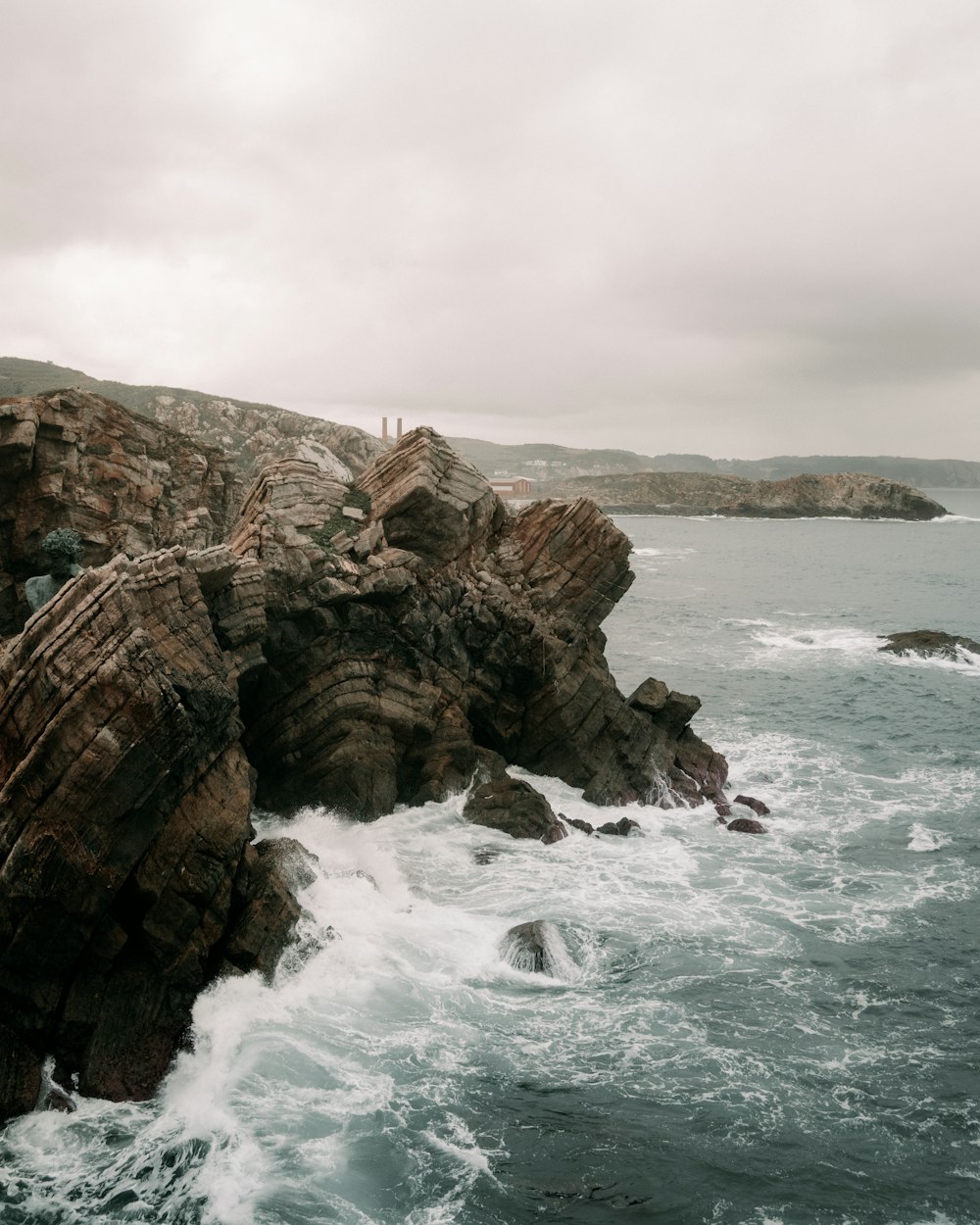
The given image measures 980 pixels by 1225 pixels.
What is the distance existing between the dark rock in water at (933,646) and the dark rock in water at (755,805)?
30.1m

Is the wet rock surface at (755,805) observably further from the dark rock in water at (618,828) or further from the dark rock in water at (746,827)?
the dark rock in water at (618,828)

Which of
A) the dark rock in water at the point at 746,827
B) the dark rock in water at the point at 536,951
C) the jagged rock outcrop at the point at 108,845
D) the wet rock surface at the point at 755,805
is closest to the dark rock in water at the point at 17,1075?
the jagged rock outcrop at the point at 108,845

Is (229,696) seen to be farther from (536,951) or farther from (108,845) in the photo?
(536,951)

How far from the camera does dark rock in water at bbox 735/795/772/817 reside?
105 ft

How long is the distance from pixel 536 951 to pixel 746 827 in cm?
1178

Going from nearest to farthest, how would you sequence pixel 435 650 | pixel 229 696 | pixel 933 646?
1. pixel 229 696
2. pixel 435 650
3. pixel 933 646

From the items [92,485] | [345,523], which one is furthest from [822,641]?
[92,485]

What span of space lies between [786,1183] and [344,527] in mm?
22346

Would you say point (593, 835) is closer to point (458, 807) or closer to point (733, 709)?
point (458, 807)

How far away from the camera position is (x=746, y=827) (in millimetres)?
30484

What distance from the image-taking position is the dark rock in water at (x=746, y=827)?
99.7 ft

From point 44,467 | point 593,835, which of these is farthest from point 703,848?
point 44,467

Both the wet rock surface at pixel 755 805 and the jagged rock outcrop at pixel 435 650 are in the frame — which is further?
the wet rock surface at pixel 755 805

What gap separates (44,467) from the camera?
1089 inches
